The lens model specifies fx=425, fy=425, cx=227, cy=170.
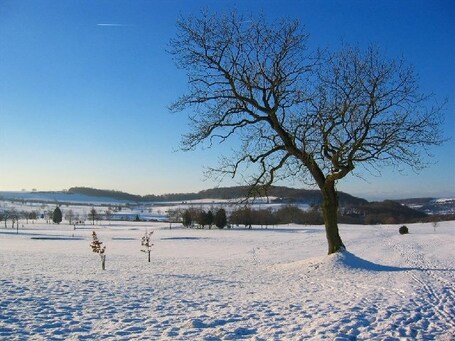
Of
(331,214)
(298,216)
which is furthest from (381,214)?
(331,214)

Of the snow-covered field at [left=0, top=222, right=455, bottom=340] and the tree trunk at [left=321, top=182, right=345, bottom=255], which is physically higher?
the tree trunk at [left=321, top=182, right=345, bottom=255]

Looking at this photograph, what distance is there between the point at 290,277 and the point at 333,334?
24.6ft

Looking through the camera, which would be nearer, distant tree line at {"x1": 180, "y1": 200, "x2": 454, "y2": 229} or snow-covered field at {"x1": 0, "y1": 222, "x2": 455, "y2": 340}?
snow-covered field at {"x1": 0, "y1": 222, "x2": 455, "y2": 340}

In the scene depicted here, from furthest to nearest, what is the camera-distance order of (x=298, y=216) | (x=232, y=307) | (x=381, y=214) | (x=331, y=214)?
1. (x=381, y=214)
2. (x=298, y=216)
3. (x=331, y=214)
4. (x=232, y=307)

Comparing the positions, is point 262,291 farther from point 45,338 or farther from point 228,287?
point 45,338

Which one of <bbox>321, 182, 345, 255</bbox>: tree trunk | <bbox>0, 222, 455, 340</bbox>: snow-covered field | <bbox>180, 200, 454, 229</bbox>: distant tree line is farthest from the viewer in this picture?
<bbox>180, 200, 454, 229</bbox>: distant tree line

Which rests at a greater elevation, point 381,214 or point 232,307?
point 381,214

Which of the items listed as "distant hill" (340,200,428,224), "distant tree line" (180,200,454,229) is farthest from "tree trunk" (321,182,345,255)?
"distant hill" (340,200,428,224)

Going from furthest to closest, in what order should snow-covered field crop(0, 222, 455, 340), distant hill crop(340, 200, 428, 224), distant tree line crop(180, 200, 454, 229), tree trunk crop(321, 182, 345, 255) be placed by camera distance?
distant hill crop(340, 200, 428, 224)
distant tree line crop(180, 200, 454, 229)
tree trunk crop(321, 182, 345, 255)
snow-covered field crop(0, 222, 455, 340)

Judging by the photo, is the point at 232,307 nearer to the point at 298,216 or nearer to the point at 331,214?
the point at 331,214

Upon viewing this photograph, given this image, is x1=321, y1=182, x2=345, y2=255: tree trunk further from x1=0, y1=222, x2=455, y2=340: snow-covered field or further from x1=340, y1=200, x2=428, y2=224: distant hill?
x1=340, y1=200, x2=428, y2=224: distant hill

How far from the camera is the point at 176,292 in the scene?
11.7 m

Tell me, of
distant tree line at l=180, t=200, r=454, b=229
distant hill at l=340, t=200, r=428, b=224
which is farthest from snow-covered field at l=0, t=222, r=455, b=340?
distant hill at l=340, t=200, r=428, b=224

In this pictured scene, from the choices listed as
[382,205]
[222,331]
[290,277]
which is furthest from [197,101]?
[382,205]
